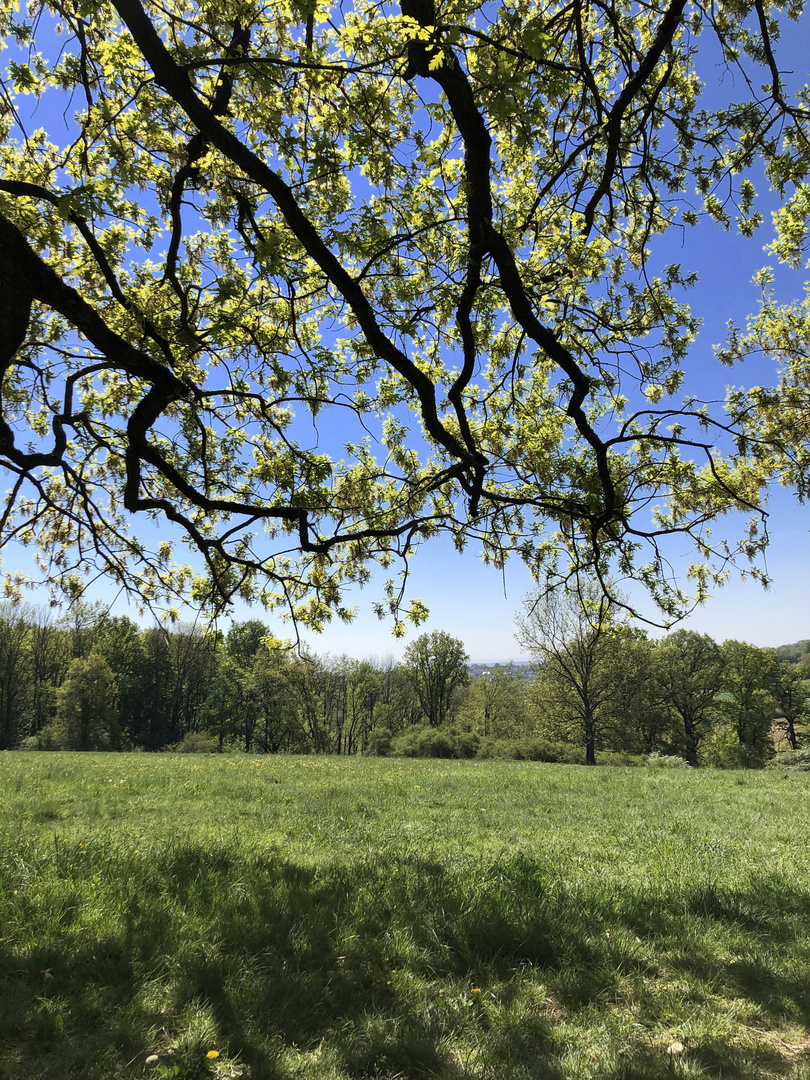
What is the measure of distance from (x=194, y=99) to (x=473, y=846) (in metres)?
7.58

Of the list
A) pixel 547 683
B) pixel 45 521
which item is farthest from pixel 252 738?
pixel 45 521

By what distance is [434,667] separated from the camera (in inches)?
2031

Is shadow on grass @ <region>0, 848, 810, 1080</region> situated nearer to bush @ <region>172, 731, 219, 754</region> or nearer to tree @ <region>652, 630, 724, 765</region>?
bush @ <region>172, 731, 219, 754</region>

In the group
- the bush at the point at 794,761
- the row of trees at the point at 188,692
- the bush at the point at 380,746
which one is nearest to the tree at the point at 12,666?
the row of trees at the point at 188,692

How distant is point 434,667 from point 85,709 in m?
28.7

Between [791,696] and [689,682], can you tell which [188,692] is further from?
[791,696]

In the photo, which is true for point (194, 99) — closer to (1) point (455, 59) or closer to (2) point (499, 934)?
(1) point (455, 59)

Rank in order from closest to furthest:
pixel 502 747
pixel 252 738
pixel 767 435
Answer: pixel 767 435 → pixel 502 747 → pixel 252 738

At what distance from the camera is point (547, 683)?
35875 mm

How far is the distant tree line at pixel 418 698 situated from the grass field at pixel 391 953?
22738 mm

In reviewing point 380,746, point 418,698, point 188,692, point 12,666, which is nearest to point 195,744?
point 380,746

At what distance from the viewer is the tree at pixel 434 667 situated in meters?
51.2

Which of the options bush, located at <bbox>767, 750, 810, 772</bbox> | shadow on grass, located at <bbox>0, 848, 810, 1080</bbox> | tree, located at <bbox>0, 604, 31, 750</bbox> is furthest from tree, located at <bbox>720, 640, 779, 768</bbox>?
tree, located at <bbox>0, 604, 31, 750</bbox>

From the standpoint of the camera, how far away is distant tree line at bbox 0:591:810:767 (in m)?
34.0
